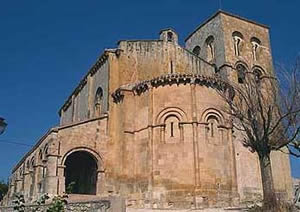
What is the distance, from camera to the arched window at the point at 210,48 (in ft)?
112

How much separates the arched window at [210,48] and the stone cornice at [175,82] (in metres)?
10.1

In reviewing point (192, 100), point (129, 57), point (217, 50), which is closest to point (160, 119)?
point (192, 100)

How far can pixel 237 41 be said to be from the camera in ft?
112

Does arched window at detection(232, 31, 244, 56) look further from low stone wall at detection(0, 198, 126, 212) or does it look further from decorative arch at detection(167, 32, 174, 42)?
low stone wall at detection(0, 198, 126, 212)

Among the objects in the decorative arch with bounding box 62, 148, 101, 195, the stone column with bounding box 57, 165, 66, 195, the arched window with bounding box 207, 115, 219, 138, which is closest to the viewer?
the stone column with bounding box 57, 165, 66, 195

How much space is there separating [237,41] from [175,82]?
1264cm

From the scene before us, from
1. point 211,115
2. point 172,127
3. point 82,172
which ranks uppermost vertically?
point 211,115

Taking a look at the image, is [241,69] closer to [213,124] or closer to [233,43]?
[233,43]

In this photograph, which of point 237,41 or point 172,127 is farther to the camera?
point 237,41

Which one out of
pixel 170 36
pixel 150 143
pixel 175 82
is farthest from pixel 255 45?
pixel 150 143

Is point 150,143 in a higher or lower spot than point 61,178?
higher

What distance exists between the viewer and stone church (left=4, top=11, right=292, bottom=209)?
21969mm

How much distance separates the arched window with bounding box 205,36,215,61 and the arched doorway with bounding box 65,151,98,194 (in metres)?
14.6

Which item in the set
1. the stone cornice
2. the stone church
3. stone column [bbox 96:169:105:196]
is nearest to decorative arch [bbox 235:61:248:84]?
the stone church
